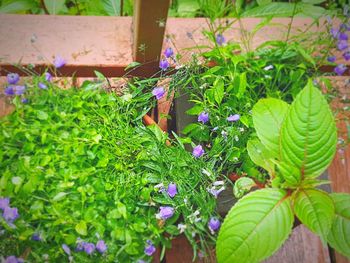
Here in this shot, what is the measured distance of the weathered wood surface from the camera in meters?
1.36

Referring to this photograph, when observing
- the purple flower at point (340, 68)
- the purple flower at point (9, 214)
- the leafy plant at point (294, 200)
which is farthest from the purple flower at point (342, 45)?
the purple flower at point (9, 214)

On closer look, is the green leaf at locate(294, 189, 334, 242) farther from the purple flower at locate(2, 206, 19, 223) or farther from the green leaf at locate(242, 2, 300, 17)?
the green leaf at locate(242, 2, 300, 17)

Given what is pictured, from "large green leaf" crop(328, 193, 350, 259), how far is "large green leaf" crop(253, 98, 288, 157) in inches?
7.1

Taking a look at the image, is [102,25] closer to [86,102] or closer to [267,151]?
[86,102]

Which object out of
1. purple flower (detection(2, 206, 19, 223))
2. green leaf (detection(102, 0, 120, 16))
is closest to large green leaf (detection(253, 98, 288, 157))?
purple flower (detection(2, 206, 19, 223))

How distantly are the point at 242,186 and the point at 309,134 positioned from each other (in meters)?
0.21

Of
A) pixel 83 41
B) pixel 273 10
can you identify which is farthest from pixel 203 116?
pixel 273 10

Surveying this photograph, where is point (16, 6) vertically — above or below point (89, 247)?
above

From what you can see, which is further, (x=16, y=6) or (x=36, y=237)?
(x=16, y=6)

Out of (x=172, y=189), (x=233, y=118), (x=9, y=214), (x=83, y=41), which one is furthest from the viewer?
(x=83, y=41)

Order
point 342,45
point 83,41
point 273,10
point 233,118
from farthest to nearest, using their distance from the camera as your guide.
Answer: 1. point 273,10
2. point 83,41
3. point 342,45
4. point 233,118

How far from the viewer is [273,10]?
155cm

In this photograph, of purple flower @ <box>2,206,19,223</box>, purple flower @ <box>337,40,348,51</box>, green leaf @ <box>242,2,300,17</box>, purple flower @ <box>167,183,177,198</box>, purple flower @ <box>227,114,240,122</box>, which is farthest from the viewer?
green leaf @ <box>242,2,300,17</box>

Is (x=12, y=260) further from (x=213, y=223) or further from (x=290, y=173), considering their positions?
(x=290, y=173)
